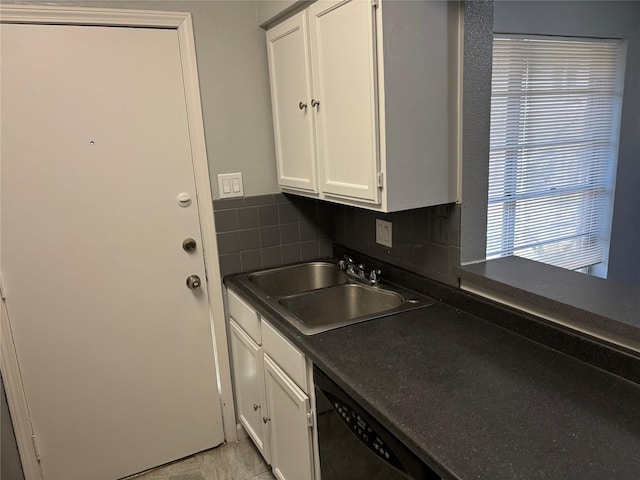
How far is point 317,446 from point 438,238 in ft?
2.82

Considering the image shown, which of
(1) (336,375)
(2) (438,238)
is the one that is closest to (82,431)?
(1) (336,375)

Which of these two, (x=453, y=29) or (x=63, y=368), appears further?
(x=63, y=368)

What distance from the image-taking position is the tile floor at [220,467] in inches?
88.7

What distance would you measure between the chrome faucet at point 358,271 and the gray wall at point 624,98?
48 cm

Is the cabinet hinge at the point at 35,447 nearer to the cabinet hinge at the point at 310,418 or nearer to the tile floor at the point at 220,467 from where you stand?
the tile floor at the point at 220,467

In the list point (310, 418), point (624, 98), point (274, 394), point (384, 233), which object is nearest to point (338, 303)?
point (384, 233)

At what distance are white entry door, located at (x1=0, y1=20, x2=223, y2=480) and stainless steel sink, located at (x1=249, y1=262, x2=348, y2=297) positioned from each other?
31 cm

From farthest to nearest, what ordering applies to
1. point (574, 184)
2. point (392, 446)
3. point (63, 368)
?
1. point (574, 184)
2. point (63, 368)
3. point (392, 446)

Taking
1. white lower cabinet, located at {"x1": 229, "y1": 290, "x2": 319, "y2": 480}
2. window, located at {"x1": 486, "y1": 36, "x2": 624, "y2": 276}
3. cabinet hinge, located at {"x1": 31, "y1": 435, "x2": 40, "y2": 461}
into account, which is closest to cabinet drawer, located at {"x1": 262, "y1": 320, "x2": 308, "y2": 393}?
white lower cabinet, located at {"x1": 229, "y1": 290, "x2": 319, "y2": 480}

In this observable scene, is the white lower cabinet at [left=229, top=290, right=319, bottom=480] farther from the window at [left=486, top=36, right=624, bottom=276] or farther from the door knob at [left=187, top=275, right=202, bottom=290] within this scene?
the window at [left=486, top=36, right=624, bottom=276]

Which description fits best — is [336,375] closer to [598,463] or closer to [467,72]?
[598,463]

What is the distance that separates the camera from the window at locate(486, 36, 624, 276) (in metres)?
3.09

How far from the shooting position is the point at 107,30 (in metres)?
1.91

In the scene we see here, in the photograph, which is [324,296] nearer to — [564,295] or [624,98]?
[564,295]
